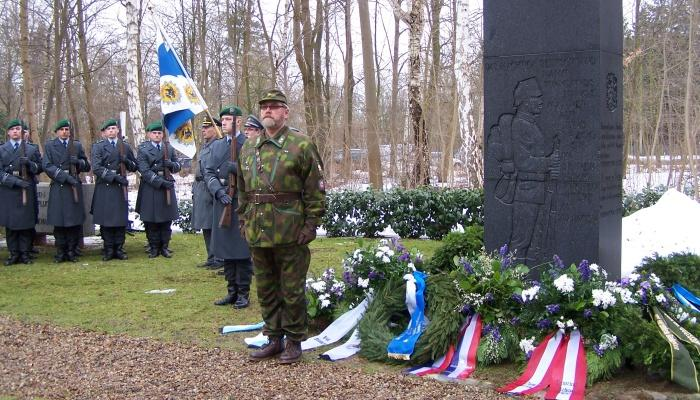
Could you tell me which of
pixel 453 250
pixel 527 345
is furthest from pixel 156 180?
pixel 527 345

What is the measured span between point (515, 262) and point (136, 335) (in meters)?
3.30

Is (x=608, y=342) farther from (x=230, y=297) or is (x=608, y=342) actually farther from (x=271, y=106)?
(x=230, y=297)

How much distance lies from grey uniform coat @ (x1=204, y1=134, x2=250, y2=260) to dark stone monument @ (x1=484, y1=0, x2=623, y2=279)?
2407 millimetres

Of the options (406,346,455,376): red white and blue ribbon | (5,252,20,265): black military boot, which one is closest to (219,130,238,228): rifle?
(406,346,455,376): red white and blue ribbon

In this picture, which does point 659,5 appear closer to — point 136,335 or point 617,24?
point 617,24

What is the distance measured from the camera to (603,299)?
4492 mm

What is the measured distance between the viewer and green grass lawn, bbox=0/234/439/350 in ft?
20.2

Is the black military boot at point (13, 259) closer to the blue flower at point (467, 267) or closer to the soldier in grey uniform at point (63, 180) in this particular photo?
the soldier in grey uniform at point (63, 180)

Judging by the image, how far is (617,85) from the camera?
553 centimetres

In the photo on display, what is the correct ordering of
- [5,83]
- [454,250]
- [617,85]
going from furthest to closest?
[5,83]
[454,250]
[617,85]

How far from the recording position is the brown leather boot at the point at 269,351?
16.8ft

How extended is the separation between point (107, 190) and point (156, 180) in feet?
2.47

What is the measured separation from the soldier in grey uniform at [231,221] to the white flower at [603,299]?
3.33 meters

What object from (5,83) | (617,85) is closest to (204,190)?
(617,85)
